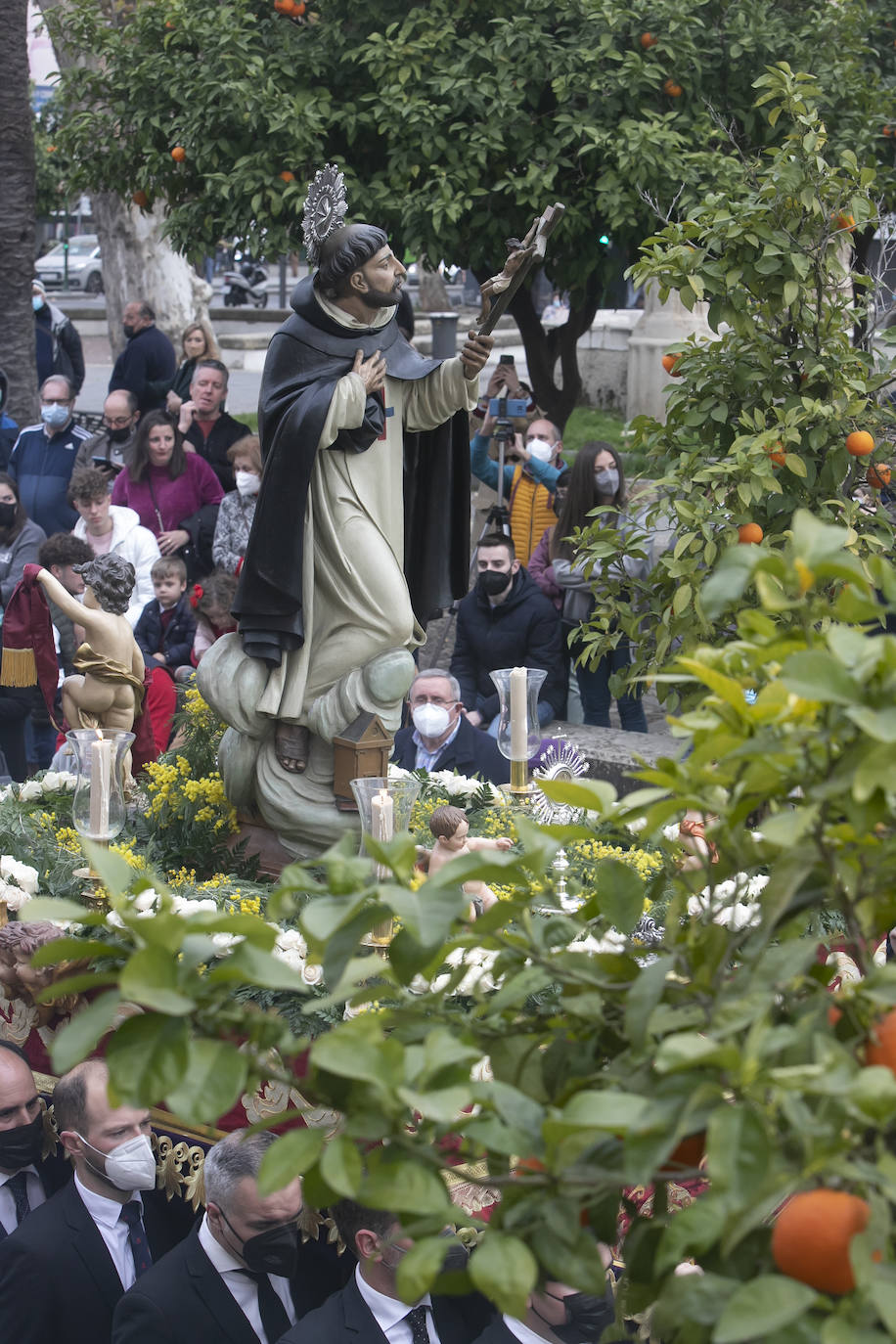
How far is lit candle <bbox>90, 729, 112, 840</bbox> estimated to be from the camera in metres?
4.67

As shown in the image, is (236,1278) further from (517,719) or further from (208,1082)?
(208,1082)

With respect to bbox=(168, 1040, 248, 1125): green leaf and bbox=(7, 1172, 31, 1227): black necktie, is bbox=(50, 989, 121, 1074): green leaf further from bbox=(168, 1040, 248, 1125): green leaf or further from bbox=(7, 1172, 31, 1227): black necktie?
bbox=(7, 1172, 31, 1227): black necktie

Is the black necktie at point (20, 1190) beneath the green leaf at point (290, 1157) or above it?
beneath

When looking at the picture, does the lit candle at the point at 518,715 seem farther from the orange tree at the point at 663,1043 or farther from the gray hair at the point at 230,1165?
the orange tree at the point at 663,1043

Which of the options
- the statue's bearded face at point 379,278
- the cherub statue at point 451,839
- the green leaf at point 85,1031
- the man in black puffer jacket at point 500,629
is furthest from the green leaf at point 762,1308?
the man in black puffer jacket at point 500,629

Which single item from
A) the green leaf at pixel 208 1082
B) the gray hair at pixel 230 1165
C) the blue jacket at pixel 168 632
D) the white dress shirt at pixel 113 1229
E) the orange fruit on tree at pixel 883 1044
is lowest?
the white dress shirt at pixel 113 1229

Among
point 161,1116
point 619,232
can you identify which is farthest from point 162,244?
point 161,1116

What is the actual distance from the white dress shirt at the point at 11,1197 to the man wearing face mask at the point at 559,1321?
1.40m

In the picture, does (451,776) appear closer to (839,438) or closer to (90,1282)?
(839,438)

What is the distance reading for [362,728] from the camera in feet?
15.9

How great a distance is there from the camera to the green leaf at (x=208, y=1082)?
136cm

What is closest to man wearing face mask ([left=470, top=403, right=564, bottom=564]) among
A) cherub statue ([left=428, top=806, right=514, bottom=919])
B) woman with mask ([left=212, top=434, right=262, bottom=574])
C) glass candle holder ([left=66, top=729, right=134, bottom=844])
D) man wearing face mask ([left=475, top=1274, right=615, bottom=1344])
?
woman with mask ([left=212, top=434, right=262, bottom=574])

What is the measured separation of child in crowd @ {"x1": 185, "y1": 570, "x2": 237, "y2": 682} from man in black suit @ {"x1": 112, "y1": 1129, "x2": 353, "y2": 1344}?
326 cm

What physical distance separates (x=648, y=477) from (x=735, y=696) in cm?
368
